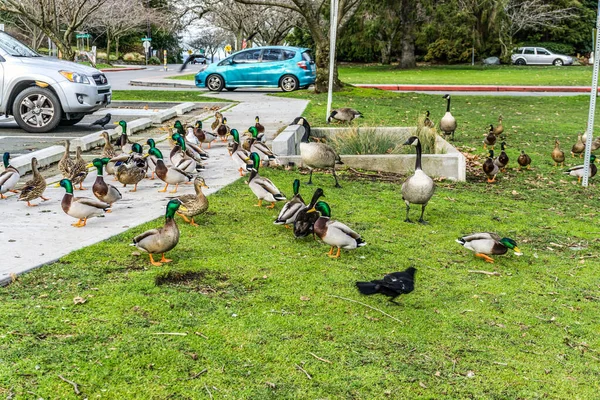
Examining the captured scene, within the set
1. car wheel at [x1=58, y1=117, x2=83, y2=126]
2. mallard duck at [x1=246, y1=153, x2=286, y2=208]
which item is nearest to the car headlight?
car wheel at [x1=58, y1=117, x2=83, y2=126]

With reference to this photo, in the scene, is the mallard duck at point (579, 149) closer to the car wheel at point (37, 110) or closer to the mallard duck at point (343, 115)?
the mallard duck at point (343, 115)

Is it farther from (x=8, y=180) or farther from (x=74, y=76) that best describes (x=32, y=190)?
(x=74, y=76)

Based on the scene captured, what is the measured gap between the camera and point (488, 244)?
22.7ft

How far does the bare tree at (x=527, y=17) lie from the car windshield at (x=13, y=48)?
152ft

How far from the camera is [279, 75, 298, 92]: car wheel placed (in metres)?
28.4

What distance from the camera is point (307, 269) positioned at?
6.42m

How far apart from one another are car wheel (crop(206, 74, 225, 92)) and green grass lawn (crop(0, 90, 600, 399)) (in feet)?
68.3

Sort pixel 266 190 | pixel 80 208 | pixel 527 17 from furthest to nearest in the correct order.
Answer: pixel 527 17, pixel 266 190, pixel 80 208

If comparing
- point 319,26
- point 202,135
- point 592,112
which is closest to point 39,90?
point 202,135

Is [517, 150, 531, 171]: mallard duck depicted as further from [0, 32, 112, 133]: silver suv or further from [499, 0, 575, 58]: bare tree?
[499, 0, 575, 58]: bare tree

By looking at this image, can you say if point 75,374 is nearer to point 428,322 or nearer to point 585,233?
point 428,322

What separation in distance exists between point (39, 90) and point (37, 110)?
1.44 ft

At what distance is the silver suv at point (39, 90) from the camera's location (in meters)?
14.2

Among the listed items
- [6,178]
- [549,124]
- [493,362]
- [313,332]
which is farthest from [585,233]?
[549,124]
